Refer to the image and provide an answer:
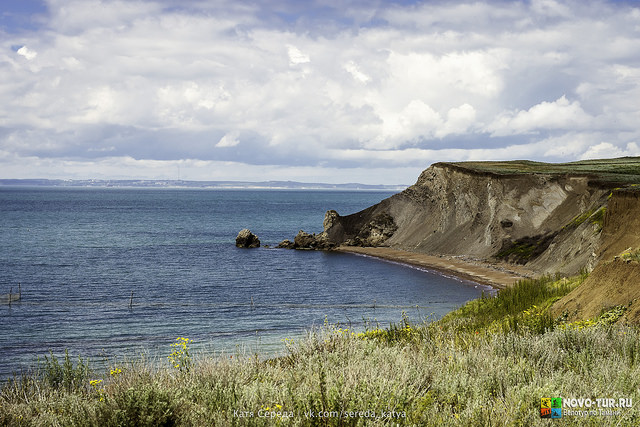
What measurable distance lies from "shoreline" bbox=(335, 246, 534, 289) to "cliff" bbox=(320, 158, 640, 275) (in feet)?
5.25

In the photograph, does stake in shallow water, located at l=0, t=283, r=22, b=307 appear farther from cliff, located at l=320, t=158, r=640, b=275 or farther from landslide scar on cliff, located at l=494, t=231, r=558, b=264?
landslide scar on cliff, located at l=494, t=231, r=558, b=264

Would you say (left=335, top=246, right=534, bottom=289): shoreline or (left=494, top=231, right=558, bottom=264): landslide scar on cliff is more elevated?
(left=494, top=231, right=558, bottom=264): landslide scar on cliff

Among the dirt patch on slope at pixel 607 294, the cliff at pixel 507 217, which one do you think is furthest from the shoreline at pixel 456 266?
the dirt patch on slope at pixel 607 294

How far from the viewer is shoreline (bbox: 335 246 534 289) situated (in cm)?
4922

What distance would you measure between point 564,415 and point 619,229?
3092 cm

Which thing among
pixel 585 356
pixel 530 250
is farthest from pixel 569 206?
pixel 585 356

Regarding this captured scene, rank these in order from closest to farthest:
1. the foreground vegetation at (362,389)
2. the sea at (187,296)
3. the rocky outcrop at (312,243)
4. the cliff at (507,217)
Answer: the foreground vegetation at (362,389), the sea at (187,296), the cliff at (507,217), the rocky outcrop at (312,243)

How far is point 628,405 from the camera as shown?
691 cm

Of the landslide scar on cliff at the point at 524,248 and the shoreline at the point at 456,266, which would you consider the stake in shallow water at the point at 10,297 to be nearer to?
the shoreline at the point at 456,266

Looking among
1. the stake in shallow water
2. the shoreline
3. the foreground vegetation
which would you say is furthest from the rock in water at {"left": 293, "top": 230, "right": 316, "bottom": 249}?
the foreground vegetation

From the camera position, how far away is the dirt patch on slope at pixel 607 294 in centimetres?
1541

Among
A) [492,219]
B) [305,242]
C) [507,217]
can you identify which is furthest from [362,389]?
[305,242]

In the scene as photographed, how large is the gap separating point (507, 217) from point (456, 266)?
28.7ft

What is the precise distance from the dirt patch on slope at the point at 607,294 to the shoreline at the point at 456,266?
21.9 m
